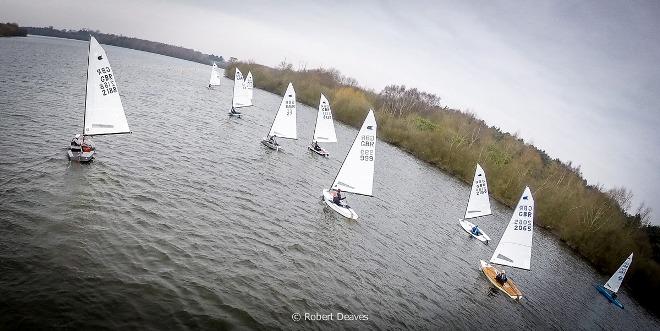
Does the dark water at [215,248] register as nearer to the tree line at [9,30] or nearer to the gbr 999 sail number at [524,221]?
the gbr 999 sail number at [524,221]

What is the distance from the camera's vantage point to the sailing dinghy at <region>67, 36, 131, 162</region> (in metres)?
22.3

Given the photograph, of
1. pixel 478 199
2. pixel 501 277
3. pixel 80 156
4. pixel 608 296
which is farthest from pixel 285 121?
pixel 608 296

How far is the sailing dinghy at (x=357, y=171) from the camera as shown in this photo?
86.6 feet

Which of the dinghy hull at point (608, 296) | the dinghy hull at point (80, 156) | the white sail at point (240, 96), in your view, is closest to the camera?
the dinghy hull at point (80, 156)

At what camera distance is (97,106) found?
75.7ft

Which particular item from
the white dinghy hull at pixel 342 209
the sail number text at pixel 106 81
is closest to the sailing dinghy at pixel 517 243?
the white dinghy hull at pixel 342 209

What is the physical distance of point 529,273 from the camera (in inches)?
1303

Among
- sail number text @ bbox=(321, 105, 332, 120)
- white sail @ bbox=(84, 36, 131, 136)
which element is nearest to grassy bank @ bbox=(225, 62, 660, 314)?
sail number text @ bbox=(321, 105, 332, 120)

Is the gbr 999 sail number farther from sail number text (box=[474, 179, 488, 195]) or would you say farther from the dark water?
sail number text (box=[474, 179, 488, 195])

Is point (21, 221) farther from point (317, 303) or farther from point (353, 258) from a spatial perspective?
point (353, 258)

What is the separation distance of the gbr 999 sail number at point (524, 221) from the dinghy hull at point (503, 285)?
4367mm

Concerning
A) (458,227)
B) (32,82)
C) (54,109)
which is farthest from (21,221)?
(32,82)

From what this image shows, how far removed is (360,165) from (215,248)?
1360 cm

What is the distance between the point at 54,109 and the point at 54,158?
53.7 ft
